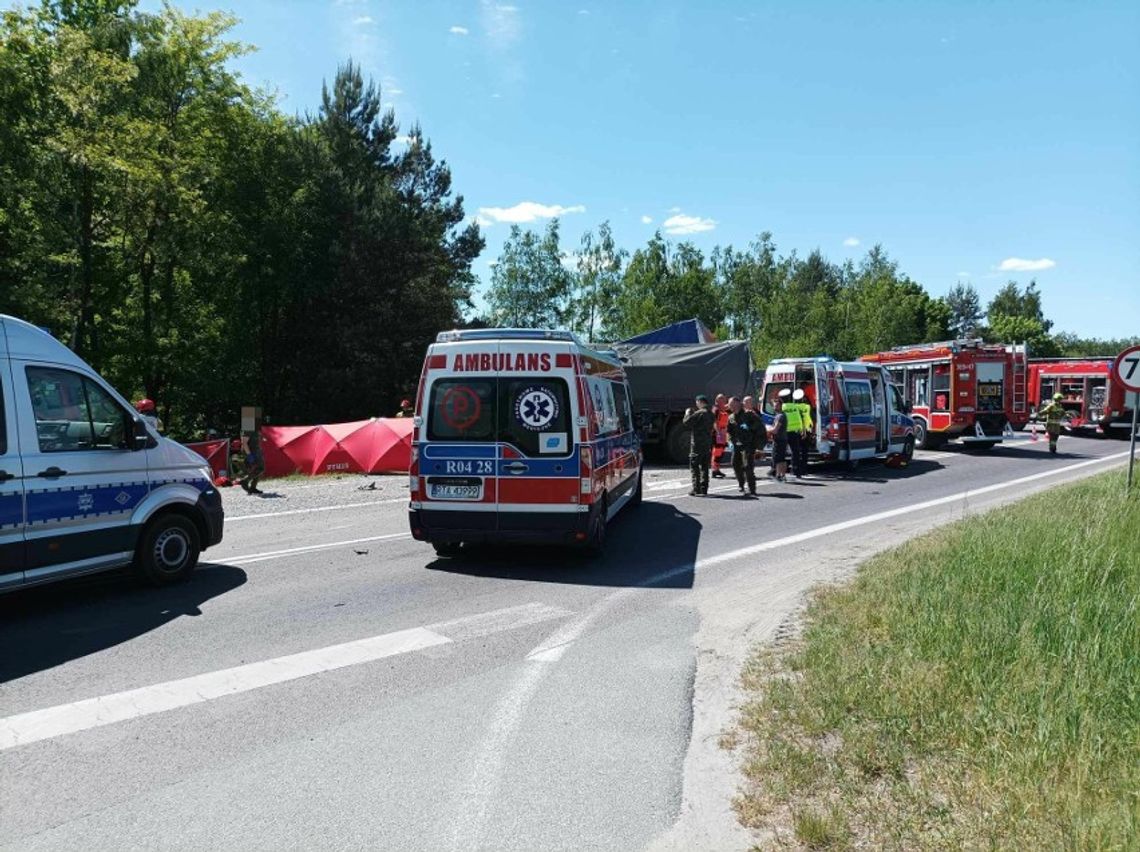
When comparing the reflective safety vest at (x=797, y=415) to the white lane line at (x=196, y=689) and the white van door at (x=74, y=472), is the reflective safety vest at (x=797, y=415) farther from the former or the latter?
the white van door at (x=74, y=472)

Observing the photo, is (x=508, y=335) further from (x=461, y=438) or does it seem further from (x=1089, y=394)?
(x=1089, y=394)

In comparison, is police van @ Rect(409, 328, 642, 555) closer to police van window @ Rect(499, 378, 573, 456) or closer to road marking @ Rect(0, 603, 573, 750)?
police van window @ Rect(499, 378, 573, 456)

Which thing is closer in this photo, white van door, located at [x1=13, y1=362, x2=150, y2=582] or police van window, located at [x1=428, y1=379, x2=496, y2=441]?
white van door, located at [x1=13, y1=362, x2=150, y2=582]

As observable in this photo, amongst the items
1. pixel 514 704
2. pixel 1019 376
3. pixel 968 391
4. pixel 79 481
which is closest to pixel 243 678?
pixel 514 704

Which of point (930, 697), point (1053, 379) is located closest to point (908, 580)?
point (930, 697)

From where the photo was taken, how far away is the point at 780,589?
7348 mm

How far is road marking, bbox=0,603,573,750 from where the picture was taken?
4.22 meters

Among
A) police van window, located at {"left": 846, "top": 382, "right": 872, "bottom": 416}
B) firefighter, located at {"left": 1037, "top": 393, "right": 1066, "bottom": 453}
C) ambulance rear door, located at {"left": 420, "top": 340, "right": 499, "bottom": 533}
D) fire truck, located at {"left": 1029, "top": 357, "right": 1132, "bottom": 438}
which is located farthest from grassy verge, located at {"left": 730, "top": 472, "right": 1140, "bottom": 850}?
fire truck, located at {"left": 1029, "top": 357, "right": 1132, "bottom": 438}

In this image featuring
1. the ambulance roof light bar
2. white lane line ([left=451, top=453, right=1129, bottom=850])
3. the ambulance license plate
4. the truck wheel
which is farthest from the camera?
the truck wheel

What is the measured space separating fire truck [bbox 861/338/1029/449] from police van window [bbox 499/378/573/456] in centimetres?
1741

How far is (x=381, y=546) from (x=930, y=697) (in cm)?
657

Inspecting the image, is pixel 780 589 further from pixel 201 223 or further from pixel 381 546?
pixel 201 223

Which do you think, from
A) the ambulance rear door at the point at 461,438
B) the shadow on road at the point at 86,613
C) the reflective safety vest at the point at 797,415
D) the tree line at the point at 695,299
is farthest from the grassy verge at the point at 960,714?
the tree line at the point at 695,299

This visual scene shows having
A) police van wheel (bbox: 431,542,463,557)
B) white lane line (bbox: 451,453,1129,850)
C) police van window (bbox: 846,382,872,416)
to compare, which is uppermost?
police van window (bbox: 846,382,872,416)
